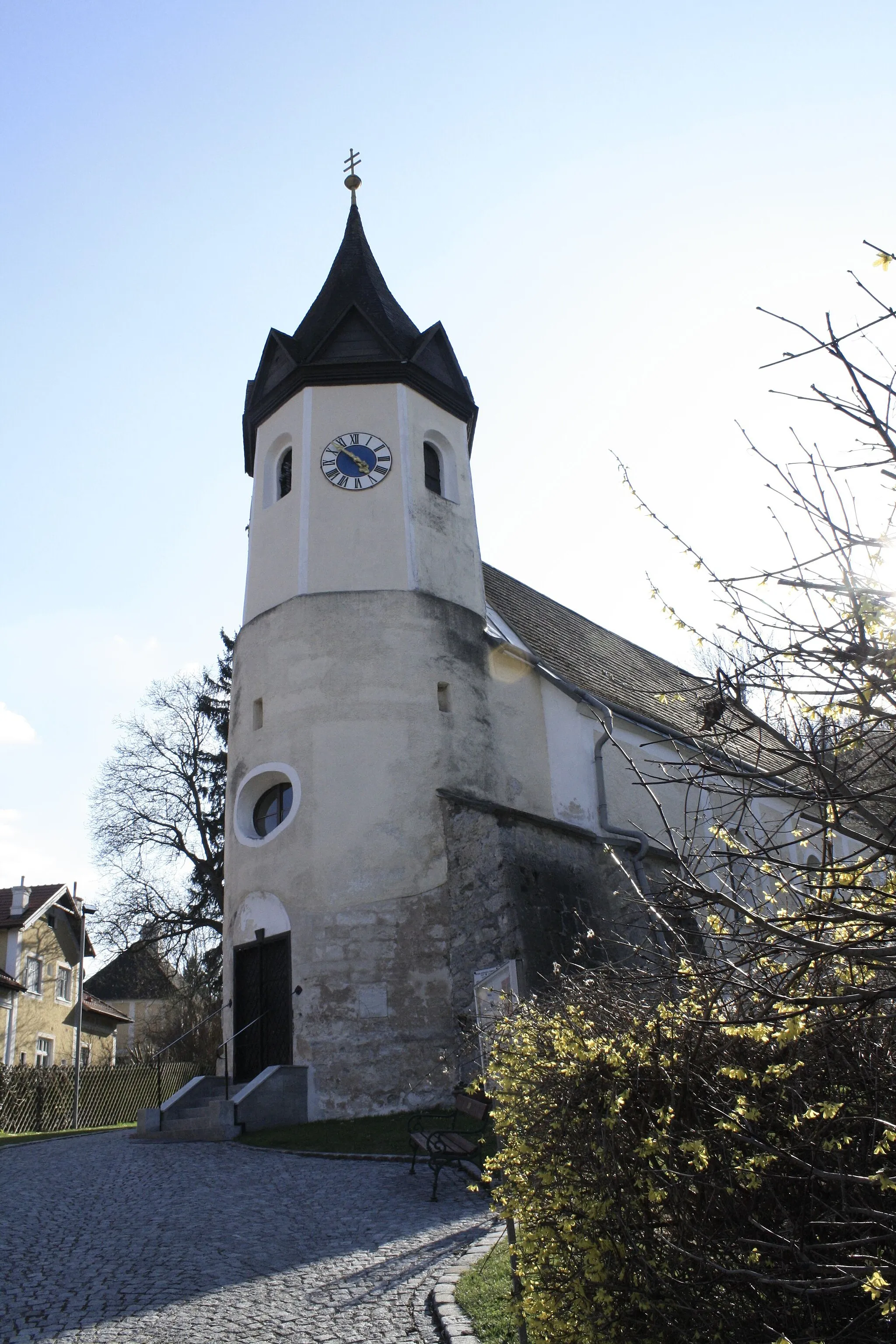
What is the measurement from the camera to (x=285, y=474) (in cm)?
1862

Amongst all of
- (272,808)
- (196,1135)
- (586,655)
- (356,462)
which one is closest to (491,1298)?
(196,1135)

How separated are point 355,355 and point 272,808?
8.17m

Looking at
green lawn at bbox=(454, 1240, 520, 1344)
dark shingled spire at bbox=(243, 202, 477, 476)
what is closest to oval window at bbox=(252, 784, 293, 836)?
dark shingled spire at bbox=(243, 202, 477, 476)

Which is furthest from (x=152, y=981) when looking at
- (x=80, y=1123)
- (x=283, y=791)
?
(x=283, y=791)

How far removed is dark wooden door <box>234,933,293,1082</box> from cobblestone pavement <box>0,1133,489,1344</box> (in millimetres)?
3642

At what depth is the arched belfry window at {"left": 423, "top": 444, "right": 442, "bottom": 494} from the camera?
1842 centimetres

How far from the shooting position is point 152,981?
107 ft

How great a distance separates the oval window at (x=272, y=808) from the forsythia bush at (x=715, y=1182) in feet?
38.6

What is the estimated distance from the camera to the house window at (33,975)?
28.9 meters

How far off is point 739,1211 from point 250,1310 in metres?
3.47

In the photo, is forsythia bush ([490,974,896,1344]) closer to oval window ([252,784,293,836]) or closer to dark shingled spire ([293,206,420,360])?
oval window ([252,784,293,836])

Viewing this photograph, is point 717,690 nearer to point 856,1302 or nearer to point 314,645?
point 856,1302

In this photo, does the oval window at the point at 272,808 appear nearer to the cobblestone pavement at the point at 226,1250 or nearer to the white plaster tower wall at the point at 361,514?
the white plaster tower wall at the point at 361,514

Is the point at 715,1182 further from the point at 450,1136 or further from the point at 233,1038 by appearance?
the point at 233,1038
